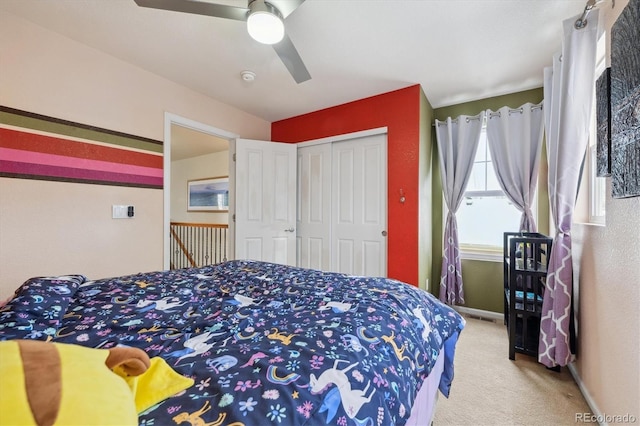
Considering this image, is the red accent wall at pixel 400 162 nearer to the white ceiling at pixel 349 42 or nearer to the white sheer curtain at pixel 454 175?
the white ceiling at pixel 349 42

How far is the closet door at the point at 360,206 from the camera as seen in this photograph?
10.2 feet

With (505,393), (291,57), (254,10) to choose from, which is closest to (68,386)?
(254,10)

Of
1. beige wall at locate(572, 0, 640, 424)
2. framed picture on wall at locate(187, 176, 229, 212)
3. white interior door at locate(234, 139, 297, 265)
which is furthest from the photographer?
framed picture on wall at locate(187, 176, 229, 212)

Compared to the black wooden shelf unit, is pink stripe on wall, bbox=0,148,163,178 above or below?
above

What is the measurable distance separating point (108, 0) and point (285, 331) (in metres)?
2.27

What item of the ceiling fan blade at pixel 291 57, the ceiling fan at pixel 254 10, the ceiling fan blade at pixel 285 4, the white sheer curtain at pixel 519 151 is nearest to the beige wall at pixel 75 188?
the ceiling fan at pixel 254 10

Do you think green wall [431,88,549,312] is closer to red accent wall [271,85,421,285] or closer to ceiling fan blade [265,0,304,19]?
red accent wall [271,85,421,285]

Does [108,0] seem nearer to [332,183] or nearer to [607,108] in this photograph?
[332,183]

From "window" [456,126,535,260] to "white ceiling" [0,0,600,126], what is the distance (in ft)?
2.68

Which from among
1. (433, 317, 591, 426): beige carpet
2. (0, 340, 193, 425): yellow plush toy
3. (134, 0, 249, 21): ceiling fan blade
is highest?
(134, 0, 249, 21): ceiling fan blade

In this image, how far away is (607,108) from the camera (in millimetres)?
1386

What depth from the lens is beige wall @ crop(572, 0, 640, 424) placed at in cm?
121

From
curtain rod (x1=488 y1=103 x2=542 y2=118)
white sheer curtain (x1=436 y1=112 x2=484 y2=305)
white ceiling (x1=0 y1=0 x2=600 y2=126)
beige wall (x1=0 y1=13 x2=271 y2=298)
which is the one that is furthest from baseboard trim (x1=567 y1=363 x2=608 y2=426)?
beige wall (x1=0 y1=13 x2=271 y2=298)

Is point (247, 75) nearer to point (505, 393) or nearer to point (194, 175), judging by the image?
point (505, 393)
